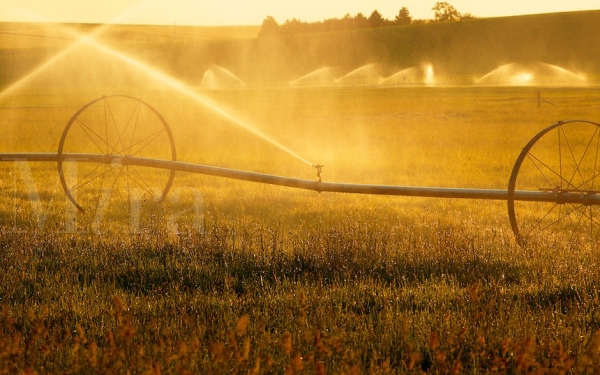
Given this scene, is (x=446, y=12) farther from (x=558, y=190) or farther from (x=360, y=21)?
(x=558, y=190)

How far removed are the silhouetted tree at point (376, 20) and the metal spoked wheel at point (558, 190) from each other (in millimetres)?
95727

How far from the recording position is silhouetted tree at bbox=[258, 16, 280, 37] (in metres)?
112

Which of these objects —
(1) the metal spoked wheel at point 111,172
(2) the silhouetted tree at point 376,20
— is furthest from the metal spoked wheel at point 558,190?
(2) the silhouetted tree at point 376,20

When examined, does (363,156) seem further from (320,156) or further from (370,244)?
(370,244)

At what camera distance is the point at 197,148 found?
19.1m

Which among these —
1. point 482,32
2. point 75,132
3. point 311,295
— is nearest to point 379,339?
point 311,295

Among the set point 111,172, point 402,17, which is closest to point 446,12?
point 402,17

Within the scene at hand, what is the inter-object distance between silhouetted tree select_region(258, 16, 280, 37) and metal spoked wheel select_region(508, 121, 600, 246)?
304 feet

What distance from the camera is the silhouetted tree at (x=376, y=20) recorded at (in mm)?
115750

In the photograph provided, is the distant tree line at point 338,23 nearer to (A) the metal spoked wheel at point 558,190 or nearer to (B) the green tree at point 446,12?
(B) the green tree at point 446,12

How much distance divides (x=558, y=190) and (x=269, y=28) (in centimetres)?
11016

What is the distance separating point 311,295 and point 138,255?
198 centimetres

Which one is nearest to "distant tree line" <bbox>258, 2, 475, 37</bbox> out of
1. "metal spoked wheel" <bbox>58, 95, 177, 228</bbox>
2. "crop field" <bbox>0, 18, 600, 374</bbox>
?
"metal spoked wheel" <bbox>58, 95, 177, 228</bbox>

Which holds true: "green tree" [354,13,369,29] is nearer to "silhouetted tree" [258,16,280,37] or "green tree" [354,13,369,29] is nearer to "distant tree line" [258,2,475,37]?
"distant tree line" [258,2,475,37]
